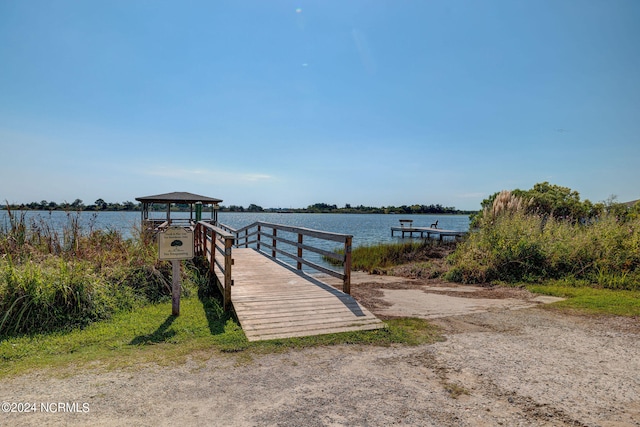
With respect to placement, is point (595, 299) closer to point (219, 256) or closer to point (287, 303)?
point (287, 303)

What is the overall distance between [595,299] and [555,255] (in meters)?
2.61

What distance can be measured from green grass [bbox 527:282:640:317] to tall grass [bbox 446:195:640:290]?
2.19ft

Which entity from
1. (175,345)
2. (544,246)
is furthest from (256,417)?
(544,246)

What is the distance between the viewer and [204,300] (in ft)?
22.4

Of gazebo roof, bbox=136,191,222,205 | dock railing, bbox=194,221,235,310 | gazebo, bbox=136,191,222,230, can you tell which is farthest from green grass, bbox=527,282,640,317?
gazebo roof, bbox=136,191,222,205

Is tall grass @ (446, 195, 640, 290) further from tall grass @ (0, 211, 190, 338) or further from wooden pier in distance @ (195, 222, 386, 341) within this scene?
tall grass @ (0, 211, 190, 338)

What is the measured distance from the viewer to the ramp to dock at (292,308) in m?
4.91

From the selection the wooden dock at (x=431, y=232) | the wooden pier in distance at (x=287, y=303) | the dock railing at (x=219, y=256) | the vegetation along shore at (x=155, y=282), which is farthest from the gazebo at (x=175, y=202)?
the wooden dock at (x=431, y=232)

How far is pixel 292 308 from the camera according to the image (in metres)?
5.62

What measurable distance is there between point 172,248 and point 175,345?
1.61m

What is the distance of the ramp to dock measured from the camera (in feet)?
16.1

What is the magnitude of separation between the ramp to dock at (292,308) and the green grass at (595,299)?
392cm

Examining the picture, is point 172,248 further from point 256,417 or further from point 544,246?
point 544,246

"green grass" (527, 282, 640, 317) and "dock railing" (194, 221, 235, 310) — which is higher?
"dock railing" (194, 221, 235, 310)
